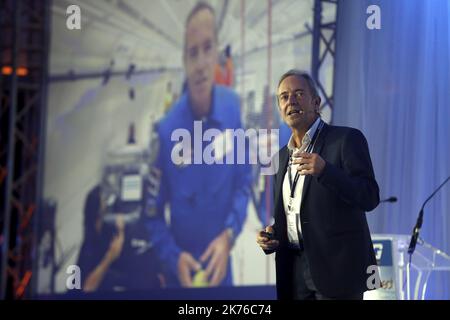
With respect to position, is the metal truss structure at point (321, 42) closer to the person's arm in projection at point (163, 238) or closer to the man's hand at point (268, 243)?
the person's arm in projection at point (163, 238)

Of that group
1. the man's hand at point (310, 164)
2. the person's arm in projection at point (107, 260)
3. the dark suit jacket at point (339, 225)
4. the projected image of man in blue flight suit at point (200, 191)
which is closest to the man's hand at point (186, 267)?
the projected image of man in blue flight suit at point (200, 191)

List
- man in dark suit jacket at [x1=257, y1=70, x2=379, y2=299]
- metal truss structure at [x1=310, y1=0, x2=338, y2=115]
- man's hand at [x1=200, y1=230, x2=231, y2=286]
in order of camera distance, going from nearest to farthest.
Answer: man in dark suit jacket at [x1=257, y1=70, x2=379, y2=299]
metal truss structure at [x1=310, y1=0, x2=338, y2=115]
man's hand at [x1=200, y1=230, x2=231, y2=286]

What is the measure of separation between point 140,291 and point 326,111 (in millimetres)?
2366

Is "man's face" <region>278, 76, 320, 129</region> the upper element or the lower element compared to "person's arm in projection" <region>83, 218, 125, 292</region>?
upper

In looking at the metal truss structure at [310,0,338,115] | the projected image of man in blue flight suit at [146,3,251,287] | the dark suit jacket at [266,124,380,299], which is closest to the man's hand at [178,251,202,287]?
the projected image of man in blue flight suit at [146,3,251,287]

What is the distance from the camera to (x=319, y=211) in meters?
2.06

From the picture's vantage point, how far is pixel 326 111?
5.65 metres

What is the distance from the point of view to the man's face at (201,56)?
19.8ft

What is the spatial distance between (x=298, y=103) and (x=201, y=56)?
13.3 ft

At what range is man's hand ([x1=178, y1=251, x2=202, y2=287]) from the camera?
5895 millimetres

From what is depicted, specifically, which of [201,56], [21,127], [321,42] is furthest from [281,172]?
[21,127]

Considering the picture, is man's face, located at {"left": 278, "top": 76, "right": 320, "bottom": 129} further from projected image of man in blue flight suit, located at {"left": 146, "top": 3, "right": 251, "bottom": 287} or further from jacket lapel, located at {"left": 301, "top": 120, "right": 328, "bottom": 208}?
projected image of man in blue flight suit, located at {"left": 146, "top": 3, "right": 251, "bottom": 287}

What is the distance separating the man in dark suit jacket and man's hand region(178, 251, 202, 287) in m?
3.83

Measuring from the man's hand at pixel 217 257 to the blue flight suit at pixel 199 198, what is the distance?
5 centimetres
